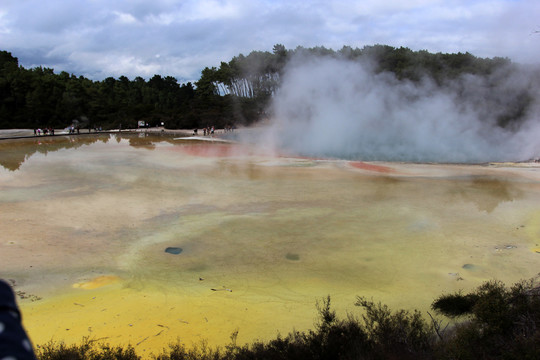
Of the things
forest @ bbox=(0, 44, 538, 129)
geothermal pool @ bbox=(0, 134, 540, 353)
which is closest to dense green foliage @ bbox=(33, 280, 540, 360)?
geothermal pool @ bbox=(0, 134, 540, 353)

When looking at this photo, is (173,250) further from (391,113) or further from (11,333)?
(391,113)

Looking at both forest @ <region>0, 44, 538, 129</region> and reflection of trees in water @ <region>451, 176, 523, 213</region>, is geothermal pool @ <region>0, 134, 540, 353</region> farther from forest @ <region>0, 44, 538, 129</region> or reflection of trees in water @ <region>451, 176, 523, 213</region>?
forest @ <region>0, 44, 538, 129</region>

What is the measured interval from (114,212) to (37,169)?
8432mm

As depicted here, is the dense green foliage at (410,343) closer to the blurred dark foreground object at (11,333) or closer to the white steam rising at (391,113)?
the blurred dark foreground object at (11,333)

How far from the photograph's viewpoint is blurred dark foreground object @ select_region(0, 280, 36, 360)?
0.82 m

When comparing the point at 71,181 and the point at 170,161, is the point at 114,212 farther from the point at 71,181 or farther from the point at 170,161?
the point at 170,161

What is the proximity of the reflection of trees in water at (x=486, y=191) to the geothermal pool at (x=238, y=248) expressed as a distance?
53mm

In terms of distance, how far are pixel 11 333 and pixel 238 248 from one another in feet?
21.4

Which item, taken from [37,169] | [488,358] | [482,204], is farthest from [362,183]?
[37,169]

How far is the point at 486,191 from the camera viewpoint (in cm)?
1234

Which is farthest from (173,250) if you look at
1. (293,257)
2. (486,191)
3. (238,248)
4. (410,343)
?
(486,191)

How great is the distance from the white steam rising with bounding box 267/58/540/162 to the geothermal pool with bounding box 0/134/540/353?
9.99 meters

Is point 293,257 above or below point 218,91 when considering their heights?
below

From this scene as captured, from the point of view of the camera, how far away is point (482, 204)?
10695mm
